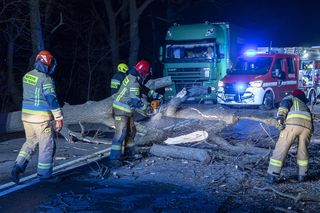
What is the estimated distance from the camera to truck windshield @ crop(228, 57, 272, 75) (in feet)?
47.9

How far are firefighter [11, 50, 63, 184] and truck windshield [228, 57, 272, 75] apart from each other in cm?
973

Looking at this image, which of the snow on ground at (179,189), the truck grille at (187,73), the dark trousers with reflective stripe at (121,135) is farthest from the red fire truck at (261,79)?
the dark trousers with reflective stripe at (121,135)

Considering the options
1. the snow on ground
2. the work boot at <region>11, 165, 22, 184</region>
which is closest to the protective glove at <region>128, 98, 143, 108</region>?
the snow on ground

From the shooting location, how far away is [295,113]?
6.09 metres

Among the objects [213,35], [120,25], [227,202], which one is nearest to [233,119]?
[227,202]

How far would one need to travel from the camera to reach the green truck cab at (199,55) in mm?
16062

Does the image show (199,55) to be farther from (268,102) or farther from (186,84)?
(268,102)

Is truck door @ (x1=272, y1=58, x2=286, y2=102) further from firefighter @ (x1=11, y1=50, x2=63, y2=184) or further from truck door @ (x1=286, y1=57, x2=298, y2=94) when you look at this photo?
firefighter @ (x1=11, y1=50, x2=63, y2=184)

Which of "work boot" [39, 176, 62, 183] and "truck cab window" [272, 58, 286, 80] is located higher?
"truck cab window" [272, 58, 286, 80]

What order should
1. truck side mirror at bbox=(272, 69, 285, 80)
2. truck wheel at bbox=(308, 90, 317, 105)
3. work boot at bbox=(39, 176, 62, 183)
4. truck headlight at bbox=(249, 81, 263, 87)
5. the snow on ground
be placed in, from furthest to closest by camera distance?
truck wheel at bbox=(308, 90, 317, 105)
truck side mirror at bbox=(272, 69, 285, 80)
truck headlight at bbox=(249, 81, 263, 87)
work boot at bbox=(39, 176, 62, 183)
the snow on ground

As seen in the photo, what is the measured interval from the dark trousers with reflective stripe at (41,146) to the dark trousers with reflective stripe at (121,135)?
4.58ft

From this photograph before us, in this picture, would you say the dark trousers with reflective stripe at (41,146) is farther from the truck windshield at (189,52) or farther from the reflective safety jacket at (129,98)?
the truck windshield at (189,52)

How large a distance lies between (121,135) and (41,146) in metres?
1.70

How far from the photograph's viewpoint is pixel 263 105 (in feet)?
46.3
